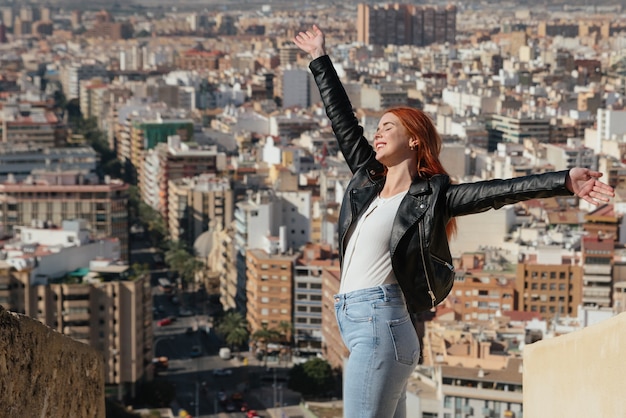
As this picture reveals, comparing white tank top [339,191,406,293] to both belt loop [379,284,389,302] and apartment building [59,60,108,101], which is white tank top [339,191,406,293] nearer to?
belt loop [379,284,389,302]

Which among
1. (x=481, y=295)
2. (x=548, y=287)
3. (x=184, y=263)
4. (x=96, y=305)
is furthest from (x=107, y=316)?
(x=184, y=263)

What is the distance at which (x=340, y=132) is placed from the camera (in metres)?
3.03

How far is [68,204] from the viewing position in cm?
2894

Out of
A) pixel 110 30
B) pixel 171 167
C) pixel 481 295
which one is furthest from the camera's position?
pixel 110 30

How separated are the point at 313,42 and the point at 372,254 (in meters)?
0.52

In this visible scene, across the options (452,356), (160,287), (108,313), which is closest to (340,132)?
(452,356)

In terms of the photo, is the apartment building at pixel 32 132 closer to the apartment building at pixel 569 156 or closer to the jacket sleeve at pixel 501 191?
the apartment building at pixel 569 156

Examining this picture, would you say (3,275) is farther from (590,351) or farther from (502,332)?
(590,351)

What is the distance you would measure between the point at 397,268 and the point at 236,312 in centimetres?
2149

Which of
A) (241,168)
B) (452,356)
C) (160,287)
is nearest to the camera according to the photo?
(452,356)

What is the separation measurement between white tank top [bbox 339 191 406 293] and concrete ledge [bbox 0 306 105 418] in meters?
0.49

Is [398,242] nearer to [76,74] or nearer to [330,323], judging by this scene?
[330,323]

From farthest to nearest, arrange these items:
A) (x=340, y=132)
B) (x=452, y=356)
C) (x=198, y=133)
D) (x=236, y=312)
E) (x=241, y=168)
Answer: (x=198, y=133) → (x=241, y=168) → (x=236, y=312) → (x=452, y=356) → (x=340, y=132)

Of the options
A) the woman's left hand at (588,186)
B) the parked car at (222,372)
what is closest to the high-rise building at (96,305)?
the parked car at (222,372)
